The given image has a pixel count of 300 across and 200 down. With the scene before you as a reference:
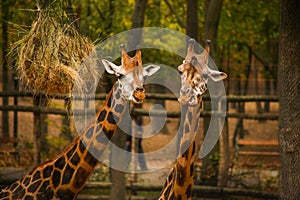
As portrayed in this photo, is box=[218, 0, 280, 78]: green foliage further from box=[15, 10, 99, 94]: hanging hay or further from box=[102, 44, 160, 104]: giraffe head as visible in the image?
box=[102, 44, 160, 104]: giraffe head

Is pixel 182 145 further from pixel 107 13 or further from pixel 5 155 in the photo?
pixel 107 13

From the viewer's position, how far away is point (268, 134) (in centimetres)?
1445

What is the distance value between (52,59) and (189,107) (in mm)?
2130

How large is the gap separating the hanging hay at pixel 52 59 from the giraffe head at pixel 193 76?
1.67m

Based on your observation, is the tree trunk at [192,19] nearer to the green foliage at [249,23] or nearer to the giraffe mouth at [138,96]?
the green foliage at [249,23]

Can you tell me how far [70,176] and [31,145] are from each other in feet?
18.6

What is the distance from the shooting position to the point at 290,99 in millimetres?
9391

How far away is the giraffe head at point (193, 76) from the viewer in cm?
758

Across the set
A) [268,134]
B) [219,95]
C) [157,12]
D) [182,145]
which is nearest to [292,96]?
[182,145]

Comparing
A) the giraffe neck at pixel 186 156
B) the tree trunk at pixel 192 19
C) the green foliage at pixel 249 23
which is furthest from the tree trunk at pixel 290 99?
the green foliage at pixel 249 23

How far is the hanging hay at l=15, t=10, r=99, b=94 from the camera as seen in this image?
29.1 ft

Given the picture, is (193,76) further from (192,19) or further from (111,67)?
(192,19)

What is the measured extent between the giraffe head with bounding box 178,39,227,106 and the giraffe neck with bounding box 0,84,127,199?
799 mm

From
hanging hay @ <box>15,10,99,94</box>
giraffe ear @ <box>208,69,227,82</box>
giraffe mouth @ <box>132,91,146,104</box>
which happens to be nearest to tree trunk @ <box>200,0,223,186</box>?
hanging hay @ <box>15,10,99,94</box>
